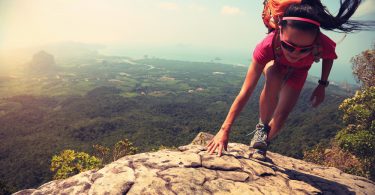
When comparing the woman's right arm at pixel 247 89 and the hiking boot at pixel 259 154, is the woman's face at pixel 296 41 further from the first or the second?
the hiking boot at pixel 259 154

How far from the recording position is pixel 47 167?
61406 millimetres

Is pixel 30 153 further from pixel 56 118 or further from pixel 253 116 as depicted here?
pixel 253 116

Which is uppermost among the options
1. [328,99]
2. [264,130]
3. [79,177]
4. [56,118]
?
[264,130]

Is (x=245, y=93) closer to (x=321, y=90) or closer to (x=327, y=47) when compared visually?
(x=327, y=47)

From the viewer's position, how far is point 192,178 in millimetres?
3818

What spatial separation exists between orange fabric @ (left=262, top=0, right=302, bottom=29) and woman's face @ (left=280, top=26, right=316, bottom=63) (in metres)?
0.41

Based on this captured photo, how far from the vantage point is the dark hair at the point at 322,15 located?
323 centimetres

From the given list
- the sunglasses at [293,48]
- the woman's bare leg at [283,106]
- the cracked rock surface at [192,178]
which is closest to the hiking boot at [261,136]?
the woman's bare leg at [283,106]

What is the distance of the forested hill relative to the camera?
215ft

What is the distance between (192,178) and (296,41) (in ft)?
7.51

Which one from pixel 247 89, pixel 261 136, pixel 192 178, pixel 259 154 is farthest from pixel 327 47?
pixel 192 178

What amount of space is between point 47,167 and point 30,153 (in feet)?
42.6

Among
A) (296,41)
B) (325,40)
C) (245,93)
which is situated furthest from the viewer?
(245,93)

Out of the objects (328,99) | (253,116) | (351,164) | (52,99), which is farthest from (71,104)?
(351,164)
